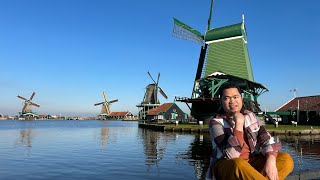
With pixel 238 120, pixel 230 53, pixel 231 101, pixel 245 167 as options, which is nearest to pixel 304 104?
pixel 230 53

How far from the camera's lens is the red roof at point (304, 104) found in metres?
58.1

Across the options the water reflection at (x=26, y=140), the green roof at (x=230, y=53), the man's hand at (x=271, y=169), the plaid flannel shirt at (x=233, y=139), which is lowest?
the water reflection at (x=26, y=140)

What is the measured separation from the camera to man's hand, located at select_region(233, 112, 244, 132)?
3.74 metres

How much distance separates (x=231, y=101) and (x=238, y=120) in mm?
258

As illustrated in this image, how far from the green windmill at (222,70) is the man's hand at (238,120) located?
41121mm

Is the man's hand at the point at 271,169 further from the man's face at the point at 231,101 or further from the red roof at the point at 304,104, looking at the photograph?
the red roof at the point at 304,104

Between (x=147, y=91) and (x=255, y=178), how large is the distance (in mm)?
103319

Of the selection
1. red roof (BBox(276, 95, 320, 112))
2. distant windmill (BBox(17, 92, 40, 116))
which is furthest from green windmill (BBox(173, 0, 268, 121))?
distant windmill (BBox(17, 92, 40, 116))

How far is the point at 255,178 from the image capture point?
10.8 feet

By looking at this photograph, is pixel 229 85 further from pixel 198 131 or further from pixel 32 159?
pixel 198 131

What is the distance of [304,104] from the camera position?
6072 cm

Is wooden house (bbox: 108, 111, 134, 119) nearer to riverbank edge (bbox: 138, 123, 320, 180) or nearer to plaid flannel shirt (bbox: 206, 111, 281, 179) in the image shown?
riverbank edge (bbox: 138, 123, 320, 180)

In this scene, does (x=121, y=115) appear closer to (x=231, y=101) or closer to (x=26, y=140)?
(x=26, y=140)

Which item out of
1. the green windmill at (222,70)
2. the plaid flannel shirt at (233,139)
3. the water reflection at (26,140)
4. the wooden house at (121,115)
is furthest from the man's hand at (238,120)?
the wooden house at (121,115)
